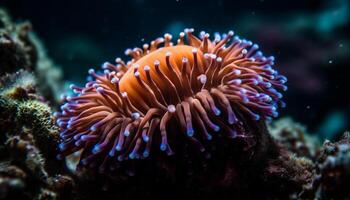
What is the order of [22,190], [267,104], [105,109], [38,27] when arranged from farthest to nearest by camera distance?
[38,27] < [105,109] < [267,104] < [22,190]

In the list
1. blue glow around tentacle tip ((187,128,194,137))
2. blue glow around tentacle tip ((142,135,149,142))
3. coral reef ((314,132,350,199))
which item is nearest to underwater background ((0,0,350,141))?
blue glow around tentacle tip ((142,135,149,142))

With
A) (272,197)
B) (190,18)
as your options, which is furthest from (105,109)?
(190,18)

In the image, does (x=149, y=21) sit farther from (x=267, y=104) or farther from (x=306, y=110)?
(x=267, y=104)

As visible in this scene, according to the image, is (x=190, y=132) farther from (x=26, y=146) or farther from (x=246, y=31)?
(x=246, y=31)

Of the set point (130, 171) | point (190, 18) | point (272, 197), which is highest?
point (190, 18)

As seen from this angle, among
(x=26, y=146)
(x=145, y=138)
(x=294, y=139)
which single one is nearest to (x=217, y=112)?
(x=145, y=138)

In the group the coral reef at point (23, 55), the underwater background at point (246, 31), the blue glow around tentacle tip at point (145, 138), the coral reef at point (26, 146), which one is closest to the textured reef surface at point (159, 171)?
the coral reef at point (26, 146)

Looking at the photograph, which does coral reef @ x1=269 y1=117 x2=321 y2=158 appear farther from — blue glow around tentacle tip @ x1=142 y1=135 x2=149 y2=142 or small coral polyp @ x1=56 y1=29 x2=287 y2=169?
blue glow around tentacle tip @ x1=142 y1=135 x2=149 y2=142
